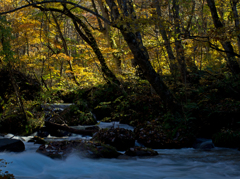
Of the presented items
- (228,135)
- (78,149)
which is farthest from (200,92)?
(78,149)

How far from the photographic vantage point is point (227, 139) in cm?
648

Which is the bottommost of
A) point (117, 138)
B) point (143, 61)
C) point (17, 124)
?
point (117, 138)

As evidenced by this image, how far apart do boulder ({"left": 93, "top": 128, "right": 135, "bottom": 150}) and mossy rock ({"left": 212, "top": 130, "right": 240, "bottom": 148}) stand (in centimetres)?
265

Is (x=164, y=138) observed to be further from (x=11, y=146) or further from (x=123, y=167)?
(x=11, y=146)

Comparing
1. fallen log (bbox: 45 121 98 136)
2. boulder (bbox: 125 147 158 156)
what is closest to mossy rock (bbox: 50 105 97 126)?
fallen log (bbox: 45 121 98 136)

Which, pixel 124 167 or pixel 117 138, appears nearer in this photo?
pixel 124 167

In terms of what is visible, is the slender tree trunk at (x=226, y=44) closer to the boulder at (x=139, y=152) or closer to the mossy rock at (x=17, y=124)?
the boulder at (x=139, y=152)

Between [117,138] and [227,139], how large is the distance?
11.0ft

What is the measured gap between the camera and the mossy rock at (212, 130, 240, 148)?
6353mm

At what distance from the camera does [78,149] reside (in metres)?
5.30

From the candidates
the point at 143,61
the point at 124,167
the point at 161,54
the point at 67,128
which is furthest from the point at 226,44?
the point at 67,128

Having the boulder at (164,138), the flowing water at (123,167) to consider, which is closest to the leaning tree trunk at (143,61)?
the boulder at (164,138)

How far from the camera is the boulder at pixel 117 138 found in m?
6.50

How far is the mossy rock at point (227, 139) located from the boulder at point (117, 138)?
2.65 meters
